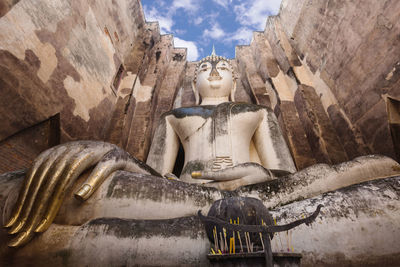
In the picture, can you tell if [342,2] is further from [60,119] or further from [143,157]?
[60,119]

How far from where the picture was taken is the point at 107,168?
5.11 feet

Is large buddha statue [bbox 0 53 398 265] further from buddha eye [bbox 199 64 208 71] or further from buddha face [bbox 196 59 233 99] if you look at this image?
buddha eye [bbox 199 64 208 71]

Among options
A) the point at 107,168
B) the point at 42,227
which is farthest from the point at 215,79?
the point at 42,227

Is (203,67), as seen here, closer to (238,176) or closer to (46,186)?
(238,176)

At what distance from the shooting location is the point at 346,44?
3.54 m

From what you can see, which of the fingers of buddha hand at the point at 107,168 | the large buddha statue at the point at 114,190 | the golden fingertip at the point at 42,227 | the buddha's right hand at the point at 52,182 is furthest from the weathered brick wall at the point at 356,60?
the golden fingertip at the point at 42,227

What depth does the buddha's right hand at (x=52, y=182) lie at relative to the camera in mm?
1259

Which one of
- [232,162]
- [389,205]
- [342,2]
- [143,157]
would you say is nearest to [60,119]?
[143,157]

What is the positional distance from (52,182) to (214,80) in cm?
276

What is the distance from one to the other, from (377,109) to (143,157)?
3.43 m

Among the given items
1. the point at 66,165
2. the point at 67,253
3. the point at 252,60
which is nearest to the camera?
the point at 67,253

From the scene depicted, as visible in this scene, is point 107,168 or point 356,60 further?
point 356,60

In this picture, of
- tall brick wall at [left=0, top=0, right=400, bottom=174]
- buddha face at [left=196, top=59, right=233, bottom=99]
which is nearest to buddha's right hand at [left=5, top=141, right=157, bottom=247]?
tall brick wall at [left=0, top=0, right=400, bottom=174]

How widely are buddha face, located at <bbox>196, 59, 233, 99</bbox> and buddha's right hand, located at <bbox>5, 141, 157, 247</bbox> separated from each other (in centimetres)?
232
